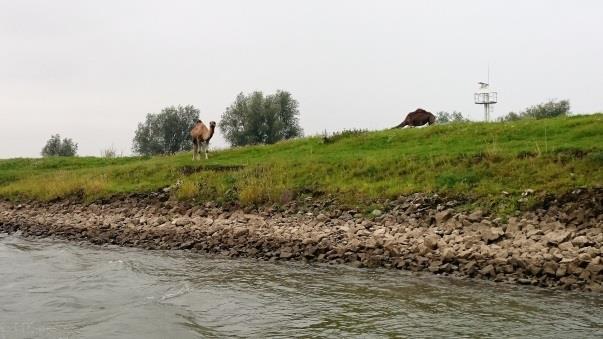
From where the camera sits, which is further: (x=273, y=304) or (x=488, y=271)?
(x=488, y=271)

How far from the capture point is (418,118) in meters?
29.2

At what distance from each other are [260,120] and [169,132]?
52.2ft

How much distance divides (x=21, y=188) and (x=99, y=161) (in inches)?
346

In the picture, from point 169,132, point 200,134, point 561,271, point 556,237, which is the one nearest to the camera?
point 561,271

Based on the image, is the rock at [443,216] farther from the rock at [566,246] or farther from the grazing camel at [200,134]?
the grazing camel at [200,134]

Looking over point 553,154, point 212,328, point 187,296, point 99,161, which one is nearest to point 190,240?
point 187,296

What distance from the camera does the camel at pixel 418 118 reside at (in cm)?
2903

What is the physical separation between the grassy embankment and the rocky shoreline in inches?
34.4

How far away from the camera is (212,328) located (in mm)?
9117

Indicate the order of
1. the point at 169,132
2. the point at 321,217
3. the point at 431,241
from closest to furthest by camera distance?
the point at 431,241, the point at 321,217, the point at 169,132

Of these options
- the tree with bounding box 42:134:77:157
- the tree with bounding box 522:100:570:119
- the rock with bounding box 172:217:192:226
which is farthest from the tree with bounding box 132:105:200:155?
the rock with bounding box 172:217:192:226

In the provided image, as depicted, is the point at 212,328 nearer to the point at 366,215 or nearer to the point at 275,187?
the point at 366,215

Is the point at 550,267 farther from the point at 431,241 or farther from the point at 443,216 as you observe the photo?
the point at 443,216

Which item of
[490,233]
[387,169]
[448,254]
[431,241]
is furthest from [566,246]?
[387,169]
